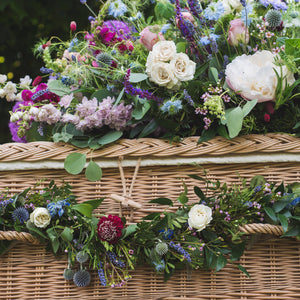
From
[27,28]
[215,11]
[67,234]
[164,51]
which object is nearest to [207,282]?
[67,234]

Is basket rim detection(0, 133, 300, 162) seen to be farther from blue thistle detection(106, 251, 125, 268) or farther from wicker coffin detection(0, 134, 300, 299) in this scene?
blue thistle detection(106, 251, 125, 268)

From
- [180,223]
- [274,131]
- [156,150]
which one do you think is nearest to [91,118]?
[156,150]

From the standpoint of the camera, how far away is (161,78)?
3.31 ft

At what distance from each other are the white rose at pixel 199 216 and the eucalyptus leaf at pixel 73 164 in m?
0.27

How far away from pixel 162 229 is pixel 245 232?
Answer: 6.9 inches

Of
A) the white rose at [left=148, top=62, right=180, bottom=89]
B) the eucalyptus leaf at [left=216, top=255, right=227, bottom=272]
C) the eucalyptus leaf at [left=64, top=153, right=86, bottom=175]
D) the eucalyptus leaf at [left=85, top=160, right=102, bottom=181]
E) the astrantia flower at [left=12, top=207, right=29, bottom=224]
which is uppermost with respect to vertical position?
the white rose at [left=148, top=62, right=180, bottom=89]

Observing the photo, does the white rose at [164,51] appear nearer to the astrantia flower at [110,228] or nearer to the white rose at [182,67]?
the white rose at [182,67]

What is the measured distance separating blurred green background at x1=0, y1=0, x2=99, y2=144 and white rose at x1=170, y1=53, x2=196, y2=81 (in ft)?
4.93

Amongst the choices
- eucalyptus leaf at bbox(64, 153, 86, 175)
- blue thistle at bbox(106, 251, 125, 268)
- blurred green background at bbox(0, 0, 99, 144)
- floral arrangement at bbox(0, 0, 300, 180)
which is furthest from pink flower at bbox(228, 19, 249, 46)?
blurred green background at bbox(0, 0, 99, 144)

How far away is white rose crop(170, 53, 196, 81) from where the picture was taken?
99 cm

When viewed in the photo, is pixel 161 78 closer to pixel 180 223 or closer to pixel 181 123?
pixel 181 123

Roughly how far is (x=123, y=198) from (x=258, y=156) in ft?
1.05

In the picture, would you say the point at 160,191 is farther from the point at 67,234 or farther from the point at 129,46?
the point at 129,46

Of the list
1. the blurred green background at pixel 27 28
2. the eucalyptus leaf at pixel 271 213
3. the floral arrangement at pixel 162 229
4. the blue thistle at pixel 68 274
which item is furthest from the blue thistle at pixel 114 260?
the blurred green background at pixel 27 28
